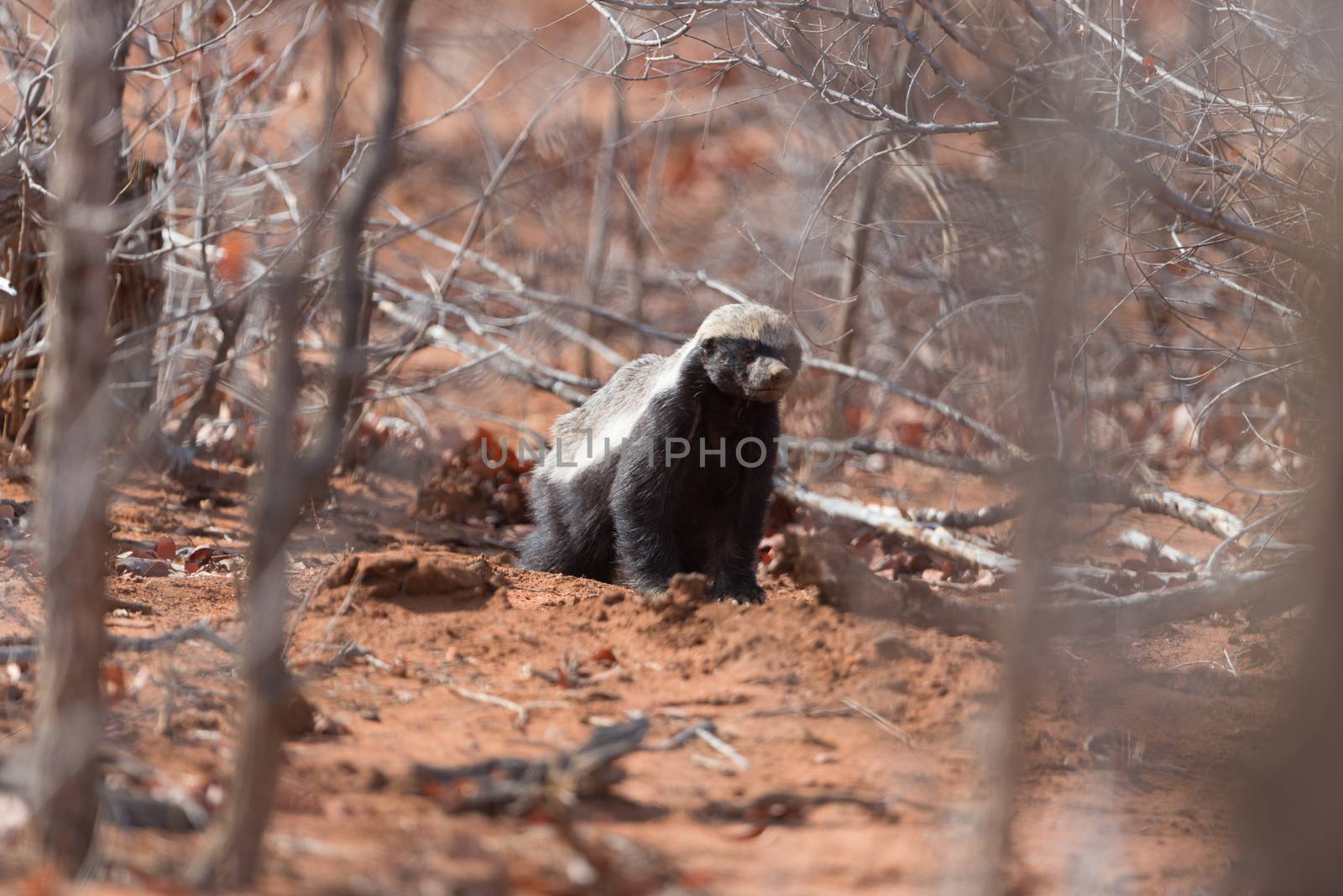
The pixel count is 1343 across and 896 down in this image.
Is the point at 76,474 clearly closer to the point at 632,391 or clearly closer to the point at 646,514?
the point at 646,514

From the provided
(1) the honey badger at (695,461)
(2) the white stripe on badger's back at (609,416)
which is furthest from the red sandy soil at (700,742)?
(2) the white stripe on badger's back at (609,416)

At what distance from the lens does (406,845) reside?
3.05 m

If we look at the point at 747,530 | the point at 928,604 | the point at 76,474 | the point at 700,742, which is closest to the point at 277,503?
the point at 76,474

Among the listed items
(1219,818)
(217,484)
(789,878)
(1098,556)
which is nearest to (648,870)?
(789,878)

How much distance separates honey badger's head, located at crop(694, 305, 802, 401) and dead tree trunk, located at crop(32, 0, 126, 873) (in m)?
3.12

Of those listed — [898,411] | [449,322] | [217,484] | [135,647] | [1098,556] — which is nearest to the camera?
[135,647]

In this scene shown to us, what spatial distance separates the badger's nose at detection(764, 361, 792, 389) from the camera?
5.44m

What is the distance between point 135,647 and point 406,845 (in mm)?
1408

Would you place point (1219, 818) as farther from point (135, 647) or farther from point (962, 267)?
point (962, 267)

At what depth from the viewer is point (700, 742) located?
3.93 metres

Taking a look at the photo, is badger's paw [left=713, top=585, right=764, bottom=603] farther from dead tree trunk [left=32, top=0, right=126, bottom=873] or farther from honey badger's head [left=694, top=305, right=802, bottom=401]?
dead tree trunk [left=32, top=0, right=126, bottom=873]

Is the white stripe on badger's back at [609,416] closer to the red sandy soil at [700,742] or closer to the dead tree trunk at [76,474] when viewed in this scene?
the red sandy soil at [700,742]

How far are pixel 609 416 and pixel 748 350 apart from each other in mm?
1107

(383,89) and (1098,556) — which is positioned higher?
(383,89)
